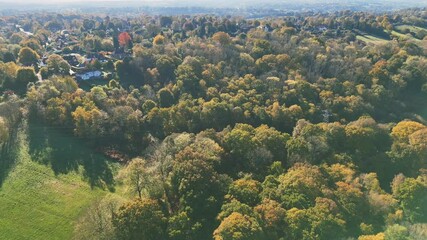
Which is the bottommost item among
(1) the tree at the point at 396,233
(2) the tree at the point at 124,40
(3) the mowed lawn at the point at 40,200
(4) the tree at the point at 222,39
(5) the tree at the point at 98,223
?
(3) the mowed lawn at the point at 40,200

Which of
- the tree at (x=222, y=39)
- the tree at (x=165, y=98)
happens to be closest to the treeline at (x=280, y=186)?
the tree at (x=165, y=98)

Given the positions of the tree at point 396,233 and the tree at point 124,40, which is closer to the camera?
the tree at point 396,233

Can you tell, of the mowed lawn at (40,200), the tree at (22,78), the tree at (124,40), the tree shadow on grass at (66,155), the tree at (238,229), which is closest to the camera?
the tree at (238,229)

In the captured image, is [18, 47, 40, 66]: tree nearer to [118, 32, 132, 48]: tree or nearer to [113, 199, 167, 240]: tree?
[118, 32, 132, 48]: tree

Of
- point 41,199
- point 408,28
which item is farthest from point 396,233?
point 408,28

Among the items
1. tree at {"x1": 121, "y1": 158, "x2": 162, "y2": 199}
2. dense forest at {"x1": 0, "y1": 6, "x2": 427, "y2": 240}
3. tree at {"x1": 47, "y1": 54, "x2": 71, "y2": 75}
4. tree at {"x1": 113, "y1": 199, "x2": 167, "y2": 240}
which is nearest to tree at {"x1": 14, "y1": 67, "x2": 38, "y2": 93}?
dense forest at {"x1": 0, "y1": 6, "x2": 427, "y2": 240}

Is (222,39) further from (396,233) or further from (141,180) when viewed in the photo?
(396,233)

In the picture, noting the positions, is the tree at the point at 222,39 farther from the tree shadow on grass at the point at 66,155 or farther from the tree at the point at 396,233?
the tree at the point at 396,233
